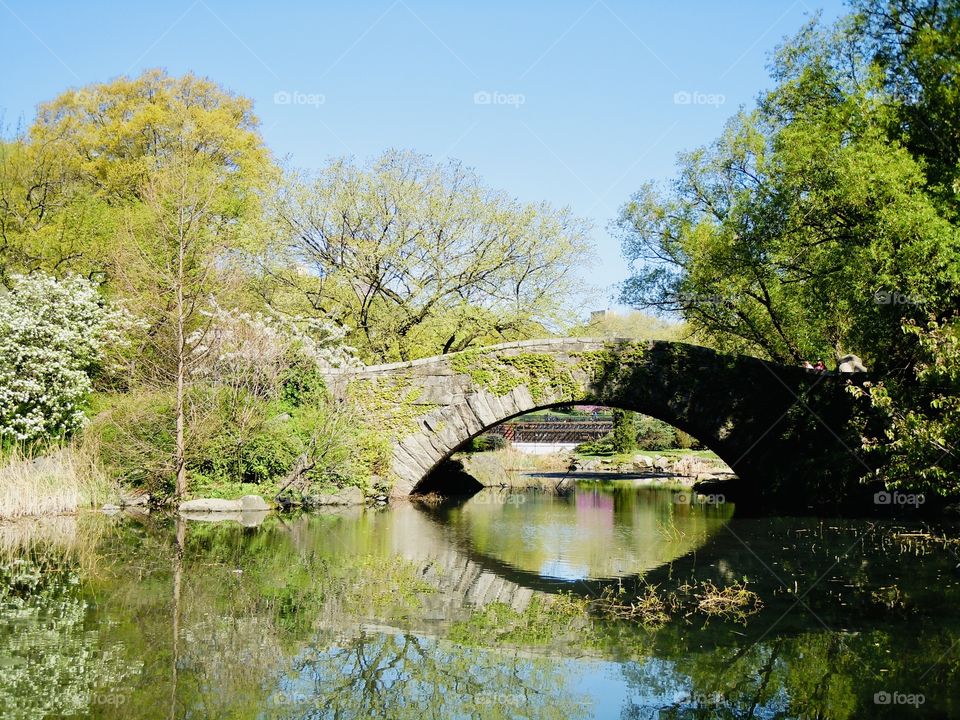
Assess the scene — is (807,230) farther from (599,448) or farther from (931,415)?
(599,448)

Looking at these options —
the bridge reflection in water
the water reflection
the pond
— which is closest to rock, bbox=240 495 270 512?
the bridge reflection in water

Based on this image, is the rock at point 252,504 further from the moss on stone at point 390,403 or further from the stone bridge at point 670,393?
the stone bridge at point 670,393

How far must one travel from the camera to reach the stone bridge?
16.0m

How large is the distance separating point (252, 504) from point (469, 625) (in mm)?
8262

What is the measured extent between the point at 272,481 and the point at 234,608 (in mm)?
8339

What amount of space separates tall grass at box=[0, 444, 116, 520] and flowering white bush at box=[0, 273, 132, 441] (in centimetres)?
66

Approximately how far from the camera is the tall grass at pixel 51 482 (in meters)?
12.9

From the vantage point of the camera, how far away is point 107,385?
1805cm

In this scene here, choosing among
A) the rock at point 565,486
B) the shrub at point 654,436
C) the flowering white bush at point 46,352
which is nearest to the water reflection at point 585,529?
the rock at point 565,486

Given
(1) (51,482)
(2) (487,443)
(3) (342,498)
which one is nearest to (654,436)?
(2) (487,443)

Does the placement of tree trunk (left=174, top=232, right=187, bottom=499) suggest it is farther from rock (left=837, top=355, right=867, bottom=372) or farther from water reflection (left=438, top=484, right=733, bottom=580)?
rock (left=837, top=355, right=867, bottom=372)

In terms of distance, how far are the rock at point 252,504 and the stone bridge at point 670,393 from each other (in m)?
3.22

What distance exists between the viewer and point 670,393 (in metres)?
16.1

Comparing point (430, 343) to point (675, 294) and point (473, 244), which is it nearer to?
point (473, 244)
